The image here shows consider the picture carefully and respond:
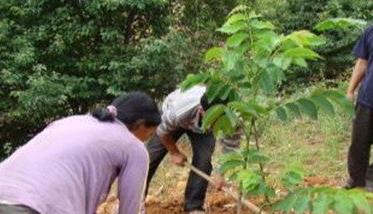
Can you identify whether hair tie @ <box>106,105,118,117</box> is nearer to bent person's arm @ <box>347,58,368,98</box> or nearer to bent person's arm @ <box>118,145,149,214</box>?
bent person's arm @ <box>118,145,149,214</box>

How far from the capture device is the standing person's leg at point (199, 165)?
5.05 metres

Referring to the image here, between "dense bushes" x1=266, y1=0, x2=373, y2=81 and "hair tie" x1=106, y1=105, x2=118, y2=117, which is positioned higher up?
"hair tie" x1=106, y1=105, x2=118, y2=117

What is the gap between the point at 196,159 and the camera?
5.07 m

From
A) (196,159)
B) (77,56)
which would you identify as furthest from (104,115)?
(77,56)

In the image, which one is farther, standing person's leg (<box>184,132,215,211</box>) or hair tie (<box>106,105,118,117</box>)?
standing person's leg (<box>184,132,215,211</box>)

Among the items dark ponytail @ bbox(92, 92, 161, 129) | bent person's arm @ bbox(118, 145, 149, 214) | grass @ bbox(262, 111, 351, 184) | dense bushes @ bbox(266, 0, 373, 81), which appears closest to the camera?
bent person's arm @ bbox(118, 145, 149, 214)

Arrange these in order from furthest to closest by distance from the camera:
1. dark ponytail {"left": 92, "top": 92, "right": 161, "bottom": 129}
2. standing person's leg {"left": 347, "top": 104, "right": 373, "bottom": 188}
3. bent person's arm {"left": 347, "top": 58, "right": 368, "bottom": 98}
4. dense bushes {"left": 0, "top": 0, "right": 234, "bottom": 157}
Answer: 1. dense bushes {"left": 0, "top": 0, "right": 234, "bottom": 157}
2. bent person's arm {"left": 347, "top": 58, "right": 368, "bottom": 98}
3. standing person's leg {"left": 347, "top": 104, "right": 373, "bottom": 188}
4. dark ponytail {"left": 92, "top": 92, "right": 161, "bottom": 129}

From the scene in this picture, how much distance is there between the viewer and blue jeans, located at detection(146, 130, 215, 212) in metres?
5.06

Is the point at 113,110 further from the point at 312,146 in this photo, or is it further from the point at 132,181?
the point at 312,146

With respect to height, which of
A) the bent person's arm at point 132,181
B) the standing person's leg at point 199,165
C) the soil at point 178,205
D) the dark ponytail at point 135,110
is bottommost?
the soil at point 178,205

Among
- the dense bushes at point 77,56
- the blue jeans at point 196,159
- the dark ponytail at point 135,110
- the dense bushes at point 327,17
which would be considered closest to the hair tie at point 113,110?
the dark ponytail at point 135,110

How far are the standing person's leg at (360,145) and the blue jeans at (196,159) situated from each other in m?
1.01

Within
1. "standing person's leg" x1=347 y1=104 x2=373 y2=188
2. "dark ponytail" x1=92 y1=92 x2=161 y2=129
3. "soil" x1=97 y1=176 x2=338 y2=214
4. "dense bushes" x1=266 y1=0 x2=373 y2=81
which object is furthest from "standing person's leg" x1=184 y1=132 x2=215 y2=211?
"dense bushes" x1=266 y1=0 x2=373 y2=81

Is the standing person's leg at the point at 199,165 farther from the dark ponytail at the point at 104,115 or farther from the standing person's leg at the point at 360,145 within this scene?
the dark ponytail at the point at 104,115
